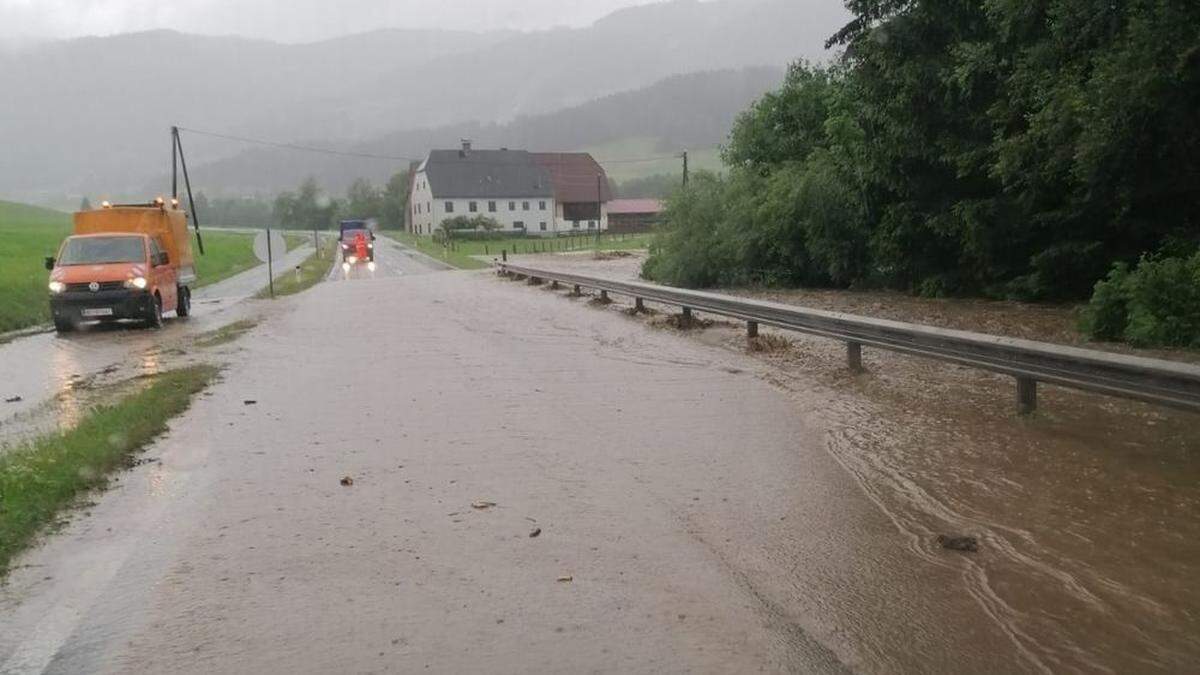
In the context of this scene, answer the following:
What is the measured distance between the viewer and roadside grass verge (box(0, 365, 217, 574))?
6.00m

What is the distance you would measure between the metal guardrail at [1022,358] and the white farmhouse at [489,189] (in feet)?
303

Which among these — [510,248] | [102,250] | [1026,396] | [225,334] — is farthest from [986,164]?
[510,248]

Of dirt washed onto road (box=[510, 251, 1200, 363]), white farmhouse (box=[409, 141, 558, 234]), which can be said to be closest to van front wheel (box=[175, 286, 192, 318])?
dirt washed onto road (box=[510, 251, 1200, 363])

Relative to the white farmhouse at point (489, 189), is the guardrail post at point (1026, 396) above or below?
below

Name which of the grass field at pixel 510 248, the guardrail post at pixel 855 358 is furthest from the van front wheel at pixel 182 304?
the grass field at pixel 510 248

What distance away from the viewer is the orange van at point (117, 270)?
63.0 ft

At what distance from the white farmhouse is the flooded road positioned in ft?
311

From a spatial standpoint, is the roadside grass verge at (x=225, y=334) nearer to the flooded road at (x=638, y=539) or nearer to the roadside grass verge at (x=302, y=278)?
the flooded road at (x=638, y=539)

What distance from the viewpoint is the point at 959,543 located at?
5215 millimetres

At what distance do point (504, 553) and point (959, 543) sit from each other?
248 centimetres

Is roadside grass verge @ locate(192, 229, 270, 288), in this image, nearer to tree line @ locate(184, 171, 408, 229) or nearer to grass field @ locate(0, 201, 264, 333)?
grass field @ locate(0, 201, 264, 333)

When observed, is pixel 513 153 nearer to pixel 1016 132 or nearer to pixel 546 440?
pixel 1016 132

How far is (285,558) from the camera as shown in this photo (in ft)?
17.4

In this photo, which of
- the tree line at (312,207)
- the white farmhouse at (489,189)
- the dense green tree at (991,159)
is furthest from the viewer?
the tree line at (312,207)
